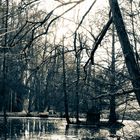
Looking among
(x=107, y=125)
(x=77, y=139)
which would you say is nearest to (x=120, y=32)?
(x=77, y=139)

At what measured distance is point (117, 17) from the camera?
5.51m

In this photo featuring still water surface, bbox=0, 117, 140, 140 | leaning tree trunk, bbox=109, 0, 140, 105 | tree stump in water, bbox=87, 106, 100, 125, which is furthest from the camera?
tree stump in water, bbox=87, 106, 100, 125

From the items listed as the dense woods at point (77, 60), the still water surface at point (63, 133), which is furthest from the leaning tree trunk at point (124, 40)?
the still water surface at point (63, 133)

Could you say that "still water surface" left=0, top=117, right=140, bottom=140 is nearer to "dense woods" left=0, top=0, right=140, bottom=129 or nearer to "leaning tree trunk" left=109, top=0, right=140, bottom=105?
"dense woods" left=0, top=0, right=140, bottom=129

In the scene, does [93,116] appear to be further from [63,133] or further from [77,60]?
[77,60]

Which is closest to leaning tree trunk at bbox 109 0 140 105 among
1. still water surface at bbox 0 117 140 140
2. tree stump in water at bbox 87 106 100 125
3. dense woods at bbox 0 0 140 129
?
dense woods at bbox 0 0 140 129

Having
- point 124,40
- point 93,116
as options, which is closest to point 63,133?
point 93,116

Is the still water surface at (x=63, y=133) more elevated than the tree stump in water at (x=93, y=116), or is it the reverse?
the tree stump in water at (x=93, y=116)

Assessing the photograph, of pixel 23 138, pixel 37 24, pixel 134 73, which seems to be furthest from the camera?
pixel 23 138

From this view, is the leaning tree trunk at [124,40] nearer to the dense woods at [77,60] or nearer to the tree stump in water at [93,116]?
the dense woods at [77,60]

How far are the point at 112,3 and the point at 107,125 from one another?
30.5m

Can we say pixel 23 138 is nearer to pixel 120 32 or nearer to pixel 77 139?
pixel 77 139

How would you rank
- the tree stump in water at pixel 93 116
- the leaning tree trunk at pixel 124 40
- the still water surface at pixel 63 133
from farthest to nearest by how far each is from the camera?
the tree stump in water at pixel 93 116 → the still water surface at pixel 63 133 → the leaning tree trunk at pixel 124 40

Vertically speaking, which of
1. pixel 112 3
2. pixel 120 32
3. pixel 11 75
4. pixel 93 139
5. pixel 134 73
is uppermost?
pixel 11 75
